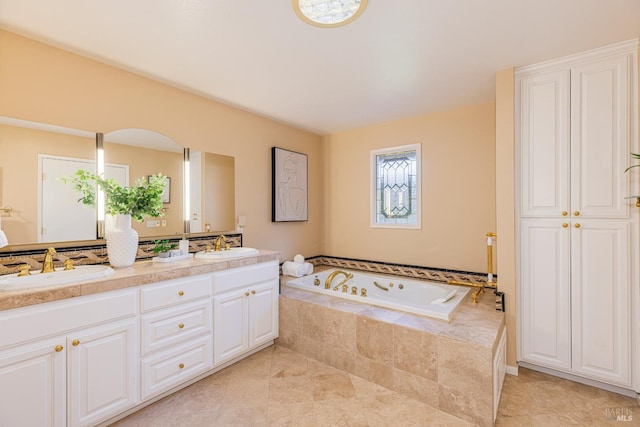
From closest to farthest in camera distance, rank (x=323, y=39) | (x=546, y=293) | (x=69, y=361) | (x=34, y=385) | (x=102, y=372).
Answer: (x=34, y=385) → (x=69, y=361) → (x=102, y=372) → (x=323, y=39) → (x=546, y=293)

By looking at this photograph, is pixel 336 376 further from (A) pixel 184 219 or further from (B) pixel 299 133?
(B) pixel 299 133

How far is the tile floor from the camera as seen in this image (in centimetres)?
178

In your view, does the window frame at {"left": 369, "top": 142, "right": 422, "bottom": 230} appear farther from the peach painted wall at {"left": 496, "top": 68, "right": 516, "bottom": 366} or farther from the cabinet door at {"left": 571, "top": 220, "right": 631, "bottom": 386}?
the cabinet door at {"left": 571, "top": 220, "right": 631, "bottom": 386}

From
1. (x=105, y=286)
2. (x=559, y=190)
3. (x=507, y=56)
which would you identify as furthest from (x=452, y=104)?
(x=105, y=286)

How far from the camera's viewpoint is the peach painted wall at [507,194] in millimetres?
2289

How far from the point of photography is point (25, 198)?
6.01 feet

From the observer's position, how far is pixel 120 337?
5.64 feet

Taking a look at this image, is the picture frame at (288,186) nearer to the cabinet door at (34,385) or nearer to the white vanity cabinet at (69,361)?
the white vanity cabinet at (69,361)

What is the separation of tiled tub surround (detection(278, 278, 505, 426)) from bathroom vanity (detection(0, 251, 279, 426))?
1.54 feet

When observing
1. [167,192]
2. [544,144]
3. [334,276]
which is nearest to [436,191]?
[544,144]

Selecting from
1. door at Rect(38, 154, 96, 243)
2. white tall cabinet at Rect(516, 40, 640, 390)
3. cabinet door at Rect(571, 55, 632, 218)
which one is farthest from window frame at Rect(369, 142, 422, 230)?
door at Rect(38, 154, 96, 243)

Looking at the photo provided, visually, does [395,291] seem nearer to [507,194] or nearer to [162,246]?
[507,194]

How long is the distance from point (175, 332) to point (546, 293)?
9.03ft

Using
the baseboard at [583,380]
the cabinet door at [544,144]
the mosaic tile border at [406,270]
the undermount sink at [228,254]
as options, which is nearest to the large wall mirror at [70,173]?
the undermount sink at [228,254]
